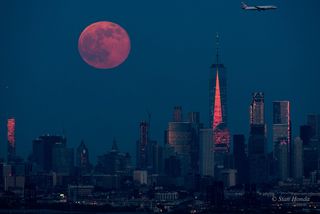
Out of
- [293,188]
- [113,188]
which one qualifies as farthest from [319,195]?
[113,188]

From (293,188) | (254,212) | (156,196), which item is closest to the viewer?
(254,212)

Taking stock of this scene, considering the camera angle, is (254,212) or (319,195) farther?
(319,195)

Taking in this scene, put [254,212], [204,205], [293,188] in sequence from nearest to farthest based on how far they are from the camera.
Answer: [254,212] → [204,205] → [293,188]

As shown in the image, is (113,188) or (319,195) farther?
(113,188)

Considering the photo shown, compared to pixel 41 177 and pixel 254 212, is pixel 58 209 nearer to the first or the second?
pixel 254 212

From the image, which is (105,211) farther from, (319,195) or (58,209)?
(319,195)

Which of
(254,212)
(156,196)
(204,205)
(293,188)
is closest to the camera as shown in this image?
(254,212)

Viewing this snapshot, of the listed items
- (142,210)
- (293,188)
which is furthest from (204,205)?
(293,188)
